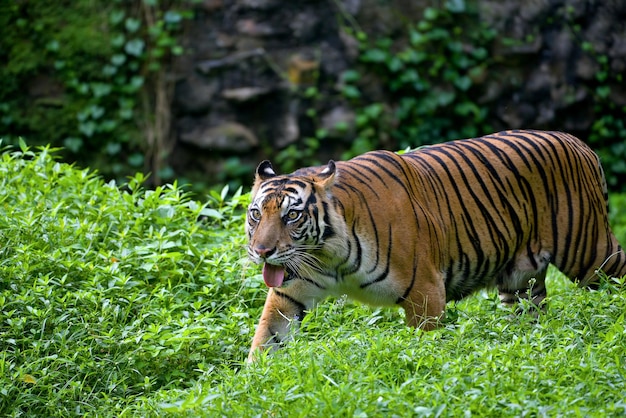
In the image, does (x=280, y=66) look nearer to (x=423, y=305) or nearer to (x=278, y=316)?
(x=278, y=316)

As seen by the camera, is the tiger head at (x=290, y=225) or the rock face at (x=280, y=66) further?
the rock face at (x=280, y=66)

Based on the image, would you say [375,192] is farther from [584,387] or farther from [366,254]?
[584,387]

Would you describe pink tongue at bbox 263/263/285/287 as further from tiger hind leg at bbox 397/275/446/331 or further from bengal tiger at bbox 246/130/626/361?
tiger hind leg at bbox 397/275/446/331

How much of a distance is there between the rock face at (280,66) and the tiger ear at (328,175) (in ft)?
18.7

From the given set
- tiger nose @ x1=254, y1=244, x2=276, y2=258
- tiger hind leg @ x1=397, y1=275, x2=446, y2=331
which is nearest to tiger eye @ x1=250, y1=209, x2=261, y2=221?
tiger nose @ x1=254, y1=244, x2=276, y2=258

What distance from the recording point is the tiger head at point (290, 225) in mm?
4512

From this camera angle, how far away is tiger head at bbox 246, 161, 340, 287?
4512 mm

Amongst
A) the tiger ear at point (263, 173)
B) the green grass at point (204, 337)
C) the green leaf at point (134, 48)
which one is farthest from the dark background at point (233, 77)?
the tiger ear at point (263, 173)

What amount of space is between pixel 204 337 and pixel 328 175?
1.05 meters

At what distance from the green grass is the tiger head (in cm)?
A: 30

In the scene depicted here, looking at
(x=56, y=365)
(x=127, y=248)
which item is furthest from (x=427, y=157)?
(x=56, y=365)

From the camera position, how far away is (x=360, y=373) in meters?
3.80

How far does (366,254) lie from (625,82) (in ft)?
25.3

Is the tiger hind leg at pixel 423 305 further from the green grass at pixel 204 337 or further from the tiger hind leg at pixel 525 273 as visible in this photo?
the tiger hind leg at pixel 525 273
